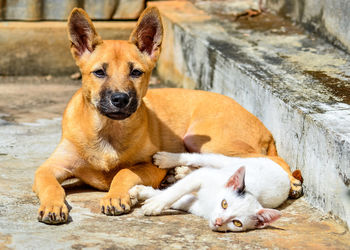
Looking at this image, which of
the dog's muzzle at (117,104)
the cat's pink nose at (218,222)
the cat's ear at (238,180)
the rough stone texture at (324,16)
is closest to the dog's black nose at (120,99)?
the dog's muzzle at (117,104)

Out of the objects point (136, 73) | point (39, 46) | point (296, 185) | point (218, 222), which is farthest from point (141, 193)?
point (39, 46)

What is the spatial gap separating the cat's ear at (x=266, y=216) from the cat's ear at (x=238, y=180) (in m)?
0.24

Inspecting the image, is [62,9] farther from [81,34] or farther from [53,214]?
[53,214]

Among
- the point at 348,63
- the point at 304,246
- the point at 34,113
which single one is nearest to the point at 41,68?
the point at 34,113

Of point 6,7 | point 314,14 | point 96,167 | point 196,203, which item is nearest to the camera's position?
point 196,203

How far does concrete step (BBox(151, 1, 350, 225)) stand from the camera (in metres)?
4.49

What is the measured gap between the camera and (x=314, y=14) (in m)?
6.92

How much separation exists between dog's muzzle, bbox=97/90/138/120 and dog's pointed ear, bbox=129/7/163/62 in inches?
22.8

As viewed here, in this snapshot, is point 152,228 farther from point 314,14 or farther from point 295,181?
point 314,14

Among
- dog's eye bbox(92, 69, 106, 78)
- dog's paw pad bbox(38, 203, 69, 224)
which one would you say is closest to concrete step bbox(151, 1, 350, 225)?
A: dog's eye bbox(92, 69, 106, 78)

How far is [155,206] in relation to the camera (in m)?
4.39

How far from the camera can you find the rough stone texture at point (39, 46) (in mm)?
8273

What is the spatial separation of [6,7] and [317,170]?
5.26 m

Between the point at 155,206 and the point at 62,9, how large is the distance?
15.5ft
